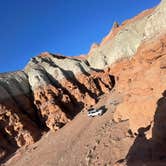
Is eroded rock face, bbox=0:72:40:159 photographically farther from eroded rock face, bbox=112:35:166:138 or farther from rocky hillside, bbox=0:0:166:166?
eroded rock face, bbox=112:35:166:138

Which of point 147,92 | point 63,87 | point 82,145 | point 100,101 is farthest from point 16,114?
point 147,92

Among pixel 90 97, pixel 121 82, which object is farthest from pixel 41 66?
pixel 121 82

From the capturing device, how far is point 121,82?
101 feet

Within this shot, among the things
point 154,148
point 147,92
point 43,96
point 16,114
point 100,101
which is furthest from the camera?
point 43,96

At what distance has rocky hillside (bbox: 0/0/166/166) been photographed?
15.4 metres

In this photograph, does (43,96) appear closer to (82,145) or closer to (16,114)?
(16,114)

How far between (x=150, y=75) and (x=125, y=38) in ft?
94.1

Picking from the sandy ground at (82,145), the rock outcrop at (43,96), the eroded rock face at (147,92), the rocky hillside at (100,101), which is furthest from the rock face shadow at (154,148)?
the rock outcrop at (43,96)

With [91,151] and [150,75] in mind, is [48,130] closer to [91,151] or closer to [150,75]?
[91,151]

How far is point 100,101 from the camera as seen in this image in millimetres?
37375

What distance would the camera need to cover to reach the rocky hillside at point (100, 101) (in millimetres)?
15394

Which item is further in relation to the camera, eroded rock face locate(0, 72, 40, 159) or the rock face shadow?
eroded rock face locate(0, 72, 40, 159)

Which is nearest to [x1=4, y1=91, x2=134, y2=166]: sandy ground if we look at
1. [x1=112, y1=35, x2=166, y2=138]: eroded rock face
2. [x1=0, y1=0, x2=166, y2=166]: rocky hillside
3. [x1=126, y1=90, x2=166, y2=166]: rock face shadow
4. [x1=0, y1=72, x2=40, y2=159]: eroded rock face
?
[x1=0, y1=0, x2=166, y2=166]: rocky hillside

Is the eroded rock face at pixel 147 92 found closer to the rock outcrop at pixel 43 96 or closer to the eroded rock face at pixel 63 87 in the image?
the rock outcrop at pixel 43 96
